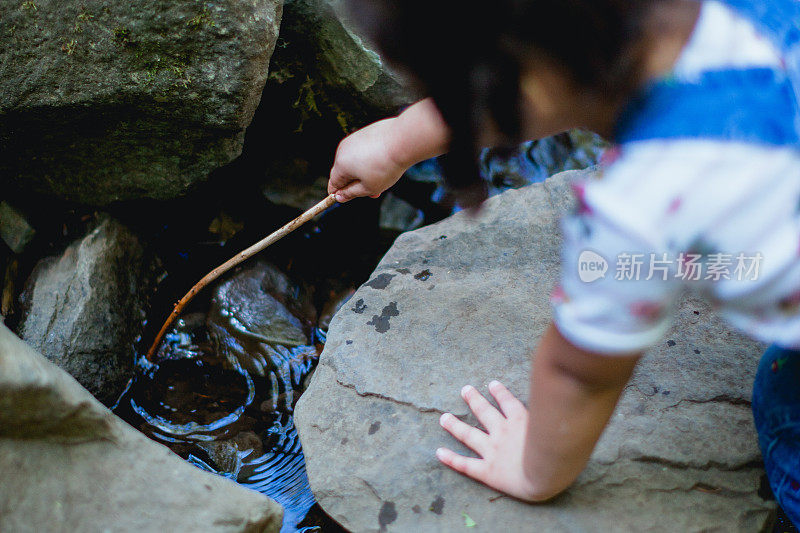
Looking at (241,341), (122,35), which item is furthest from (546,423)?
(122,35)

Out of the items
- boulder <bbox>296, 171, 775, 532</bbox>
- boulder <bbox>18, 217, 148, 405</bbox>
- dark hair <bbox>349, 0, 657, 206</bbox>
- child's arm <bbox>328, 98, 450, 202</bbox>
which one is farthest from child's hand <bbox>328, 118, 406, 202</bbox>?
boulder <bbox>18, 217, 148, 405</bbox>

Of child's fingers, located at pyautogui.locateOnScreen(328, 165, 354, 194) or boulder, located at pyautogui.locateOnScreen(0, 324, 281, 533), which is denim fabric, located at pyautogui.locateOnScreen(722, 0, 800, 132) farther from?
boulder, located at pyautogui.locateOnScreen(0, 324, 281, 533)

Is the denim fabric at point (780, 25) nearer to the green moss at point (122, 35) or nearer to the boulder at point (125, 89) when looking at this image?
the boulder at point (125, 89)

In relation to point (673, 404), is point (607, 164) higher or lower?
higher

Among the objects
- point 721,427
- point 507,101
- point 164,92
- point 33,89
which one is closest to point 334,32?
point 164,92

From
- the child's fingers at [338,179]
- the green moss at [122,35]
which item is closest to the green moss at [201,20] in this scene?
the green moss at [122,35]

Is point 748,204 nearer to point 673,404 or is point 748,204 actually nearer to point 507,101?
point 507,101

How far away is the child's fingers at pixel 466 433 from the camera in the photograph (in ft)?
4.70

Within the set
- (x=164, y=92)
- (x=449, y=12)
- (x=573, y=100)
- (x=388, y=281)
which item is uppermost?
(x=449, y=12)

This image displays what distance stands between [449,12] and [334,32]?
1.65 metres

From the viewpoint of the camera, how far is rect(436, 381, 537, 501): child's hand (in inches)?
52.6

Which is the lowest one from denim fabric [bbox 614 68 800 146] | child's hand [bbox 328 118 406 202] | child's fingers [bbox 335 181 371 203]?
child's fingers [bbox 335 181 371 203]

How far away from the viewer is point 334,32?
2.39 metres

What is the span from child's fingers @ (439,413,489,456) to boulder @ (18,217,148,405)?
124 cm
